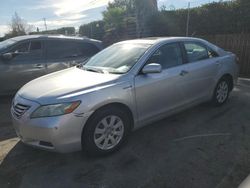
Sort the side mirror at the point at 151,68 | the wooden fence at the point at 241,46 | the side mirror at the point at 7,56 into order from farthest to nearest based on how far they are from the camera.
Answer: the wooden fence at the point at 241,46, the side mirror at the point at 7,56, the side mirror at the point at 151,68

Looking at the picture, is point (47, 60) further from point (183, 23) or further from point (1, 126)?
point (183, 23)

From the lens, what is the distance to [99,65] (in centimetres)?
436

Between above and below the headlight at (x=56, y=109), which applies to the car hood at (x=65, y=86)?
above

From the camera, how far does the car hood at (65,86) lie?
332 centimetres

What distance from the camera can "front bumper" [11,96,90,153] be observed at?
3162mm

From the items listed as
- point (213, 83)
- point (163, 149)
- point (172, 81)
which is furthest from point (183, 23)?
point (163, 149)

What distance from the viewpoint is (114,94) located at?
3.50 metres

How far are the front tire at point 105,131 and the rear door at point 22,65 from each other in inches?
140

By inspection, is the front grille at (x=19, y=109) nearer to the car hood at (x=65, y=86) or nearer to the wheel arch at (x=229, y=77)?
the car hood at (x=65, y=86)

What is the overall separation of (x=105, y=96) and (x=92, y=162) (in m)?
0.88

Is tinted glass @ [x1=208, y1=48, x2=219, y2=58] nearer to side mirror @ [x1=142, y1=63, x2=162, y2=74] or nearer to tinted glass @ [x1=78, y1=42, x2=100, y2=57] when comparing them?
side mirror @ [x1=142, y1=63, x2=162, y2=74]

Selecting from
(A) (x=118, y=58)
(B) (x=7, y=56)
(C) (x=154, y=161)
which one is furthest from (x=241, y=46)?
(B) (x=7, y=56)

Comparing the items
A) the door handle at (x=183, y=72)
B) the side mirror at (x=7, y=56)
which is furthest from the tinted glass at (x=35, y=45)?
the door handle at (x=183, y=72)

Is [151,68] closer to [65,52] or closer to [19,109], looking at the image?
[19,109]
